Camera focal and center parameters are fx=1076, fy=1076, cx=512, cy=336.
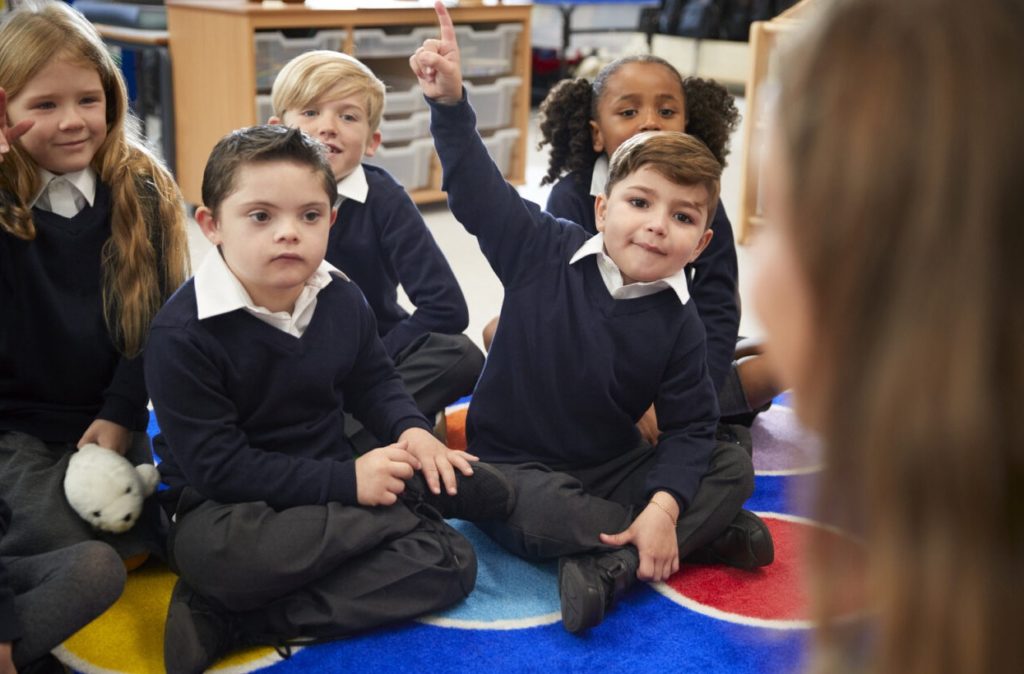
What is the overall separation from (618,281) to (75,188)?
0.68 meters

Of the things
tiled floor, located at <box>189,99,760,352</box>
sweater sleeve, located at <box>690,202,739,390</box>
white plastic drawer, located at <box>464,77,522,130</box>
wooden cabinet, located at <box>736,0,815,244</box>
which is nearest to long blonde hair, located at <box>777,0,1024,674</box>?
sweater sleeve, located at <box>690,202,739,390</box>

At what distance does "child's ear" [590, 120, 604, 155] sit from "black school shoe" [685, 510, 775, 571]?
65cm

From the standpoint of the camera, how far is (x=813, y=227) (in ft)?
1.37

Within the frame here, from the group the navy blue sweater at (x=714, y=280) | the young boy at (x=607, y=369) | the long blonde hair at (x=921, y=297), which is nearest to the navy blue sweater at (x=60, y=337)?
the young boy at (x=607, y=369)

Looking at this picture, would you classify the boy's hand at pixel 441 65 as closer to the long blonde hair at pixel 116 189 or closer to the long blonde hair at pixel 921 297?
the long blonde hair at pixel 116 189

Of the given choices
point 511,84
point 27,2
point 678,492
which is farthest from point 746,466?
point 511,84

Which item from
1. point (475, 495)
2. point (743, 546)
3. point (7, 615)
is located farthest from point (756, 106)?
point (7, 615)

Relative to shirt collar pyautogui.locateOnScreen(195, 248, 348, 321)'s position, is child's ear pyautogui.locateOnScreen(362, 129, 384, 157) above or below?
above

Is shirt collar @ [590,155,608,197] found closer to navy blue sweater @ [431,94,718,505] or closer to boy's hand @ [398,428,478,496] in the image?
navy blue sweater @ [431,94,718,505]

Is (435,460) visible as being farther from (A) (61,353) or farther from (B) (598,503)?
(A) (61,353)

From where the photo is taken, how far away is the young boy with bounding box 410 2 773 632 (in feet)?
4.26

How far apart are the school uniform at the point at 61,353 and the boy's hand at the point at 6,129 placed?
0.07 metres

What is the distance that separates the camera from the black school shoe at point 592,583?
1198 mm

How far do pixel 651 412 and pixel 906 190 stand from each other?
1.16 meters
